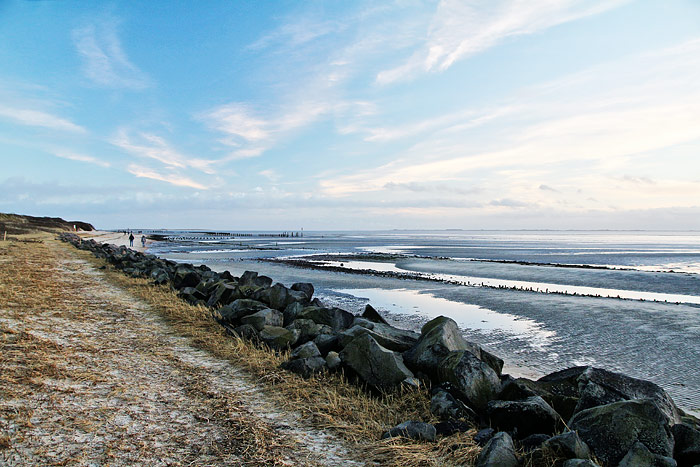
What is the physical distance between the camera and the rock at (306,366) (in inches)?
240

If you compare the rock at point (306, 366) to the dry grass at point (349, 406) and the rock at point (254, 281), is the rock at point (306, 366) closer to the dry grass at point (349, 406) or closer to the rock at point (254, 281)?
the dry grass at point (349, 406)

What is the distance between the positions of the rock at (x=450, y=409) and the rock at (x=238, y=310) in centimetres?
512

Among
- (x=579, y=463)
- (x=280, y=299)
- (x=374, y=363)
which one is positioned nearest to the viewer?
(x=579, y=463)

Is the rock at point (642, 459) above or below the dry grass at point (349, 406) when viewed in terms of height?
above

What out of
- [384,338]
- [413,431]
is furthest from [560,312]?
[413,431]

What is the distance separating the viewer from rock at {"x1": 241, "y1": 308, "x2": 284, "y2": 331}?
830 cm

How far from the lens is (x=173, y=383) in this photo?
5688mm

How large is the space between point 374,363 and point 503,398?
1.69 meters

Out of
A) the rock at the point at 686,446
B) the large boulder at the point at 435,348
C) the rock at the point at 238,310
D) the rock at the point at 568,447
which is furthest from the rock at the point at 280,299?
the rock at the point at 686,446

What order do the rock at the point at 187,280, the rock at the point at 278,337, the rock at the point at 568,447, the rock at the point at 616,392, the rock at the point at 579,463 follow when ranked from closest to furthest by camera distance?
1. the rock at the point at 579,463
2. the rock at the point at 568,447
3. the rock at the point at 616,392
4. the rock at the point at 278,337
5. the rock at the point at 187,280

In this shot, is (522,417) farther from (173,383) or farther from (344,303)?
(344,303)

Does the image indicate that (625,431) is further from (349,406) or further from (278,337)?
(278,337)

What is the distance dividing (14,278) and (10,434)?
12.2 m

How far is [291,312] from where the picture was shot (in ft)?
32.1
